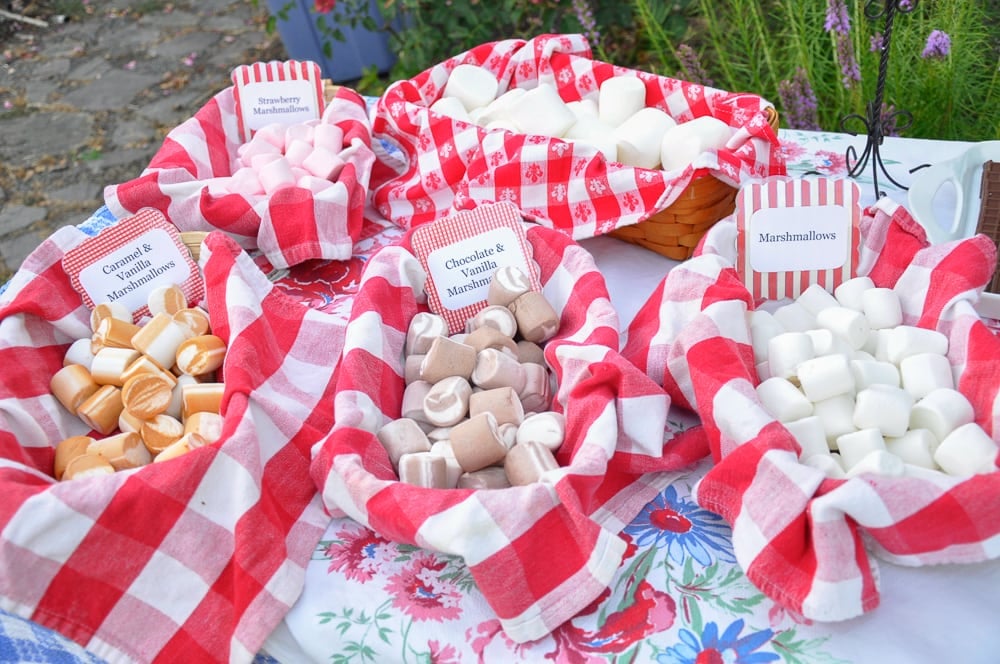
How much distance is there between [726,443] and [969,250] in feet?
1.33

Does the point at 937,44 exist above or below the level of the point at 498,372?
above

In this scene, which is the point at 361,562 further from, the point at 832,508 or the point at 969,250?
the point at 969,250

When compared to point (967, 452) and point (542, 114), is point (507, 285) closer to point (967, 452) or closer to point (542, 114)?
point (542, 114)

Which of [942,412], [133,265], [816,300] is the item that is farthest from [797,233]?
[133,265]

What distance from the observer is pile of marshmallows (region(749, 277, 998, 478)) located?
2.89ft

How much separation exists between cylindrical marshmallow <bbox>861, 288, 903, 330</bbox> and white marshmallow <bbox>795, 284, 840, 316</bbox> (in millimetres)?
45

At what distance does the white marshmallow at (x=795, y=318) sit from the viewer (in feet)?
Result: 3.60

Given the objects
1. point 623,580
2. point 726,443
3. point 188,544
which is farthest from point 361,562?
point 726,443

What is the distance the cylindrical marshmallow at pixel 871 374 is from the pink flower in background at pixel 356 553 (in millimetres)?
572

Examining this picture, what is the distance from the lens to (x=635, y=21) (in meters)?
3.00

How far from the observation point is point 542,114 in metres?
1.46

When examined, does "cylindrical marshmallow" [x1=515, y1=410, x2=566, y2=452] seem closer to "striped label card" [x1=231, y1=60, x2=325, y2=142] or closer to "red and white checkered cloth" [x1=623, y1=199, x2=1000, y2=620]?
"red and white checkered cloth" [x1=623, y1=199, x2=1000, y2=620]

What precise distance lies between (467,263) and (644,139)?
375 mm

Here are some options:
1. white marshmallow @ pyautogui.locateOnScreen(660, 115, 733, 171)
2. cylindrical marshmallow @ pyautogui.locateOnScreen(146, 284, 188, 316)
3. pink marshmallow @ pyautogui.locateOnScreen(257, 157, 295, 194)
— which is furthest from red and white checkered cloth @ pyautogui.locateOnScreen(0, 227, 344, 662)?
white marshmallow @ pyautogui.locateOnScreen(660, 115, 733, 171)
